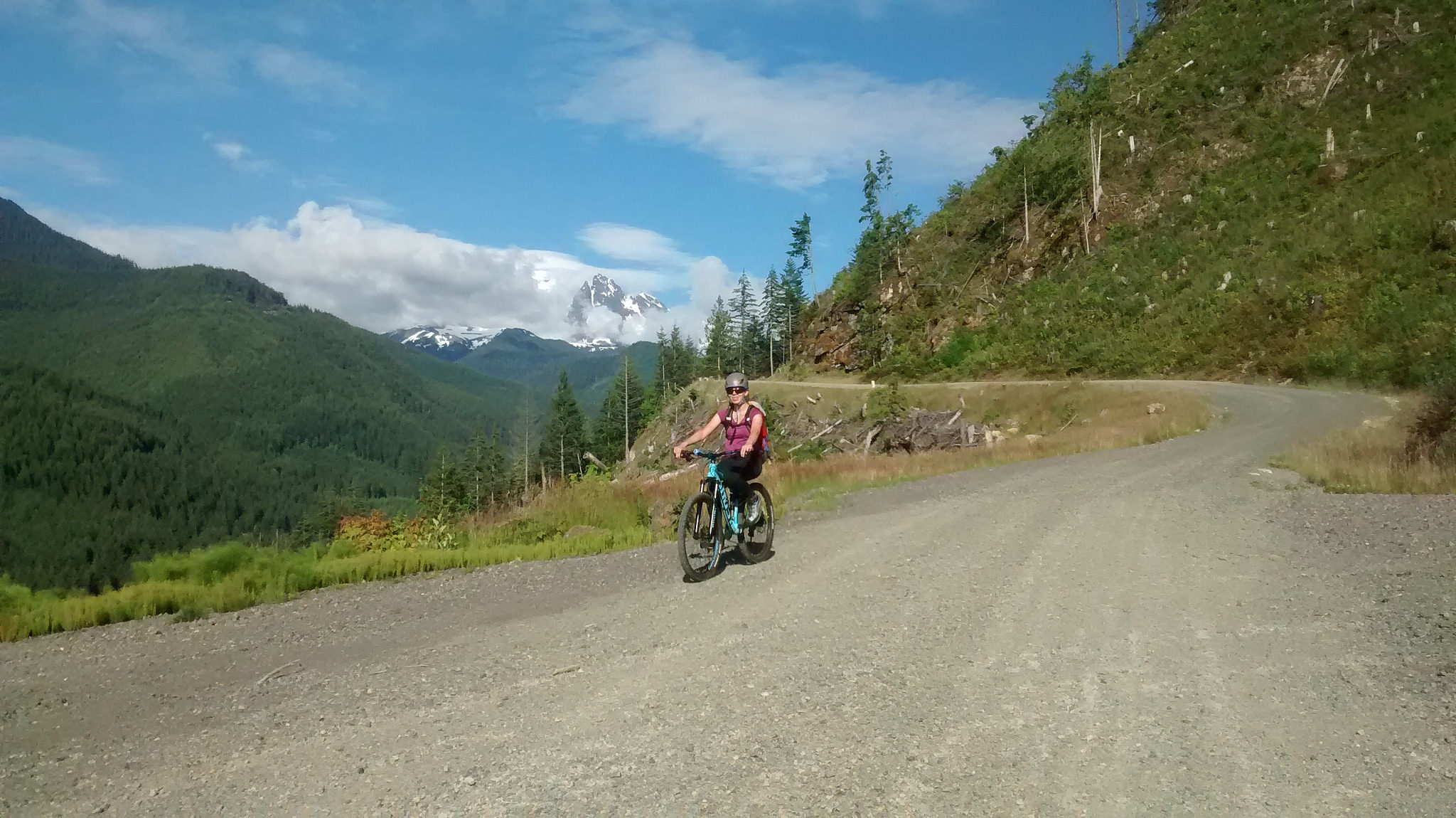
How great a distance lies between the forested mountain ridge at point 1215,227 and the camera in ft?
119

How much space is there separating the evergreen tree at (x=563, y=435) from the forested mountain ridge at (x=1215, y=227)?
118 feet

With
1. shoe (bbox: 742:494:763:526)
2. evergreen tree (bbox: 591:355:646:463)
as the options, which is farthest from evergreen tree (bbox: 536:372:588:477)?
shoe (bbox: 742:494:763:526)

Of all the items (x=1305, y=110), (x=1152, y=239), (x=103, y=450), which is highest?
(x=1305, y=110)

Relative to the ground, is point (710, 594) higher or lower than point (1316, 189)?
lower

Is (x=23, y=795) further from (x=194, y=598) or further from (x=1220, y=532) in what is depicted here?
(x=1220, y=532)

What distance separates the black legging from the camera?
9742 millimetres

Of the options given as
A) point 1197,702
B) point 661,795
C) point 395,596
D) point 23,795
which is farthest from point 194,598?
point 1197,702

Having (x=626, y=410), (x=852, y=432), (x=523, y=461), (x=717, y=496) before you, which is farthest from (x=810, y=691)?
(x=626, y=410)

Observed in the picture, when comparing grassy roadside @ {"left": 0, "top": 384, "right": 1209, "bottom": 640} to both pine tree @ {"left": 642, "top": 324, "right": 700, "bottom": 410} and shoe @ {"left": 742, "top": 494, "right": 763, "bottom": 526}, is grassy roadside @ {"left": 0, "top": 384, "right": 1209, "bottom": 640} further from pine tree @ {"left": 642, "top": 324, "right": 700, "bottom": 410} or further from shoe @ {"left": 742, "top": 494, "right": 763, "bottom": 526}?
pine tree @ {"left": 642, "top": 324, "right": 700, "bottom": 410}

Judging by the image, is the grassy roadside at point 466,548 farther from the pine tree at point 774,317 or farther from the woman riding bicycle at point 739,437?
the pine tree at point 774,317

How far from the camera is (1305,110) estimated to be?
164ft

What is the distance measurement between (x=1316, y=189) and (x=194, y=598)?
5185 centimetres

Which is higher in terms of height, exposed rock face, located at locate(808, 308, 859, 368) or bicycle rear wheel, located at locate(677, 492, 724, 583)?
exposed rock face, located at locate(808, 308, 859, 368)

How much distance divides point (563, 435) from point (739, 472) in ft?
301
